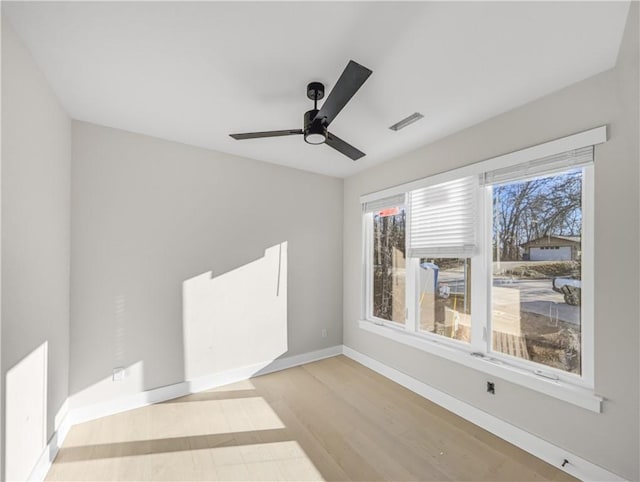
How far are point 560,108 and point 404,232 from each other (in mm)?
1772

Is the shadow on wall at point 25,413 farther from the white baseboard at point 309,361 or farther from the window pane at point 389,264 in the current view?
the window pane at point 389,264

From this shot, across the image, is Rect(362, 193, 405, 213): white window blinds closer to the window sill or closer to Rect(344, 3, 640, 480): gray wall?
Rect(344, 3, 640, 480): gray wall

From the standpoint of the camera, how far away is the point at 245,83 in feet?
6.58

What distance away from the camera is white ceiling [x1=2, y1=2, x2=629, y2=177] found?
143 cm

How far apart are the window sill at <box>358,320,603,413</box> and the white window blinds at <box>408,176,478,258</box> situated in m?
0.90

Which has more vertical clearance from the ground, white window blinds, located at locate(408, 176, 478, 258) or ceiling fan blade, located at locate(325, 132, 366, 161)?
ceiling fan blade, located at locate(325, 132, 366, 161)

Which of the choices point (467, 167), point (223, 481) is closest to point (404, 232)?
point (467, 167)

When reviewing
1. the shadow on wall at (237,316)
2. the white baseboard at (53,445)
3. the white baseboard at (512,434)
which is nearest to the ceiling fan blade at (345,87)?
the shadow on wall at (237,316)

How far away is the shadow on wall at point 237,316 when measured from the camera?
3.06 meters

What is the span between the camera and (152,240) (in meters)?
2.86

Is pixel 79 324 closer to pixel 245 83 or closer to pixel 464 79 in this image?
pixel 245 83

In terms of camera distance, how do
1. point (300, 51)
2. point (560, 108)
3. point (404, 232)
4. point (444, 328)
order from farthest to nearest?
1. point (404, 232)
2. point (444, 328)
3. point (560, 108)
4. point (300, 51)

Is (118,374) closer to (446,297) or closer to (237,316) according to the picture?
(237,316)

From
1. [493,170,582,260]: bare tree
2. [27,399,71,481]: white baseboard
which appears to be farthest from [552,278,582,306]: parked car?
[27,399,71,481]: white baseboard
